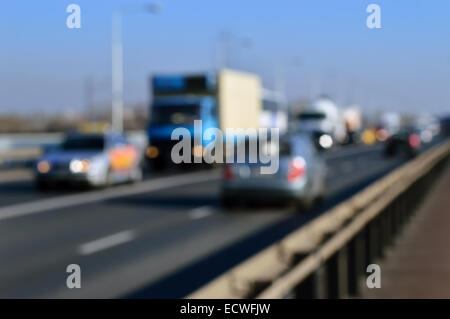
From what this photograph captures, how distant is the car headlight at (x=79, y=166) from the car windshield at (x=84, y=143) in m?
1.20

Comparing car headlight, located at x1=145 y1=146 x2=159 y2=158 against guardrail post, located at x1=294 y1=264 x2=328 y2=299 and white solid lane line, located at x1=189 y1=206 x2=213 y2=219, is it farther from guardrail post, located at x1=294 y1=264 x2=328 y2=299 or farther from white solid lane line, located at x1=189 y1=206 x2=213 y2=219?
guardrail post, located at x1=294 y1=264 x2=328 y2=299

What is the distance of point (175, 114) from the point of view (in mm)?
33156

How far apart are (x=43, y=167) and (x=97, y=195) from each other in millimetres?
1757

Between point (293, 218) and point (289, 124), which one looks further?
point (289, 124)

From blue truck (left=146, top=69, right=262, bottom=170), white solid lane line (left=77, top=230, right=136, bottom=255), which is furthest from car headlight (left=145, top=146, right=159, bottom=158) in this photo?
white solid lane line (left=77, top=230, right=136, bottom=255)

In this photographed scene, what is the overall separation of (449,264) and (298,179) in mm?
7252

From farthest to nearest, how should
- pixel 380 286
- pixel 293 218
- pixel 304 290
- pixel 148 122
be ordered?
pixel 148 122, pixel 293 218, pixel 380 286, pixel 304 290

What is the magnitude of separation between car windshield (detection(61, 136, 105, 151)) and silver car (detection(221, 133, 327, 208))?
23.0 ft

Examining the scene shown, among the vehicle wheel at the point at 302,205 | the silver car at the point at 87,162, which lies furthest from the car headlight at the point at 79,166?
the vehicle wheel at the point at 302,205

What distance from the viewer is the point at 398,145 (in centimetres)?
5141

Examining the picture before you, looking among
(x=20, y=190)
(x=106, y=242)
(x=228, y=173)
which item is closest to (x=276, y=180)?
(x=228, y=173)
